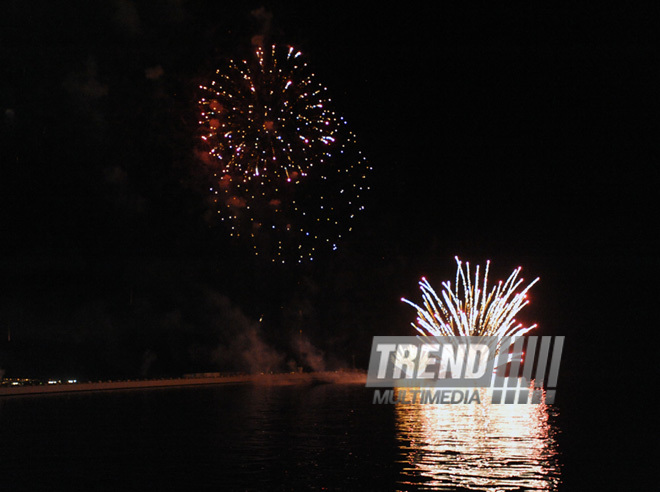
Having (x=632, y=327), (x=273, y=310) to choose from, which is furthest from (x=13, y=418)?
(x=632, y=327)

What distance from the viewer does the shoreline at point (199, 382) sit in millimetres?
60731

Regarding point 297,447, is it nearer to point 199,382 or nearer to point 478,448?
point 478,448

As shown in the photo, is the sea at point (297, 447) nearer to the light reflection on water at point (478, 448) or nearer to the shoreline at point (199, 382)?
the light reflection on water at point (478, 448)

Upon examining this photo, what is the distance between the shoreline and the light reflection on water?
28.5 metres

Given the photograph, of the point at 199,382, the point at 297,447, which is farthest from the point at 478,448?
the point at 199,382

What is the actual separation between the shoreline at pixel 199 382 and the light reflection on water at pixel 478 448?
2850cm

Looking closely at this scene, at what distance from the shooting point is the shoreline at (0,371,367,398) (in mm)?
60731

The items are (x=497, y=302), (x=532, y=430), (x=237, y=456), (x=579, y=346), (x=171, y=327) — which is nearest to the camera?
(x=237, y=456)

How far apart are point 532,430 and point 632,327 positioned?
95404 millimetres

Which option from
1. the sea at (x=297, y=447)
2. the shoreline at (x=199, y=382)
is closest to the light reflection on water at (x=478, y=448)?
the sea at (x=297, y=447)

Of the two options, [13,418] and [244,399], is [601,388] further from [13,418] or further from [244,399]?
[13,418]

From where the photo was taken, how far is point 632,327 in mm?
125125

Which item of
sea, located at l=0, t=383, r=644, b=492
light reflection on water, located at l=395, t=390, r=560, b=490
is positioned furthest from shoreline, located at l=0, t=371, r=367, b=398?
light reflection on water, located at l=395, t=390, r=560, b=490

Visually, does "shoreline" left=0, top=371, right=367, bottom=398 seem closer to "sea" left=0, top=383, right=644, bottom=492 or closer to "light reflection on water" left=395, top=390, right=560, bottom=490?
"sea" left=0, top=383, right=644, bottom=492
